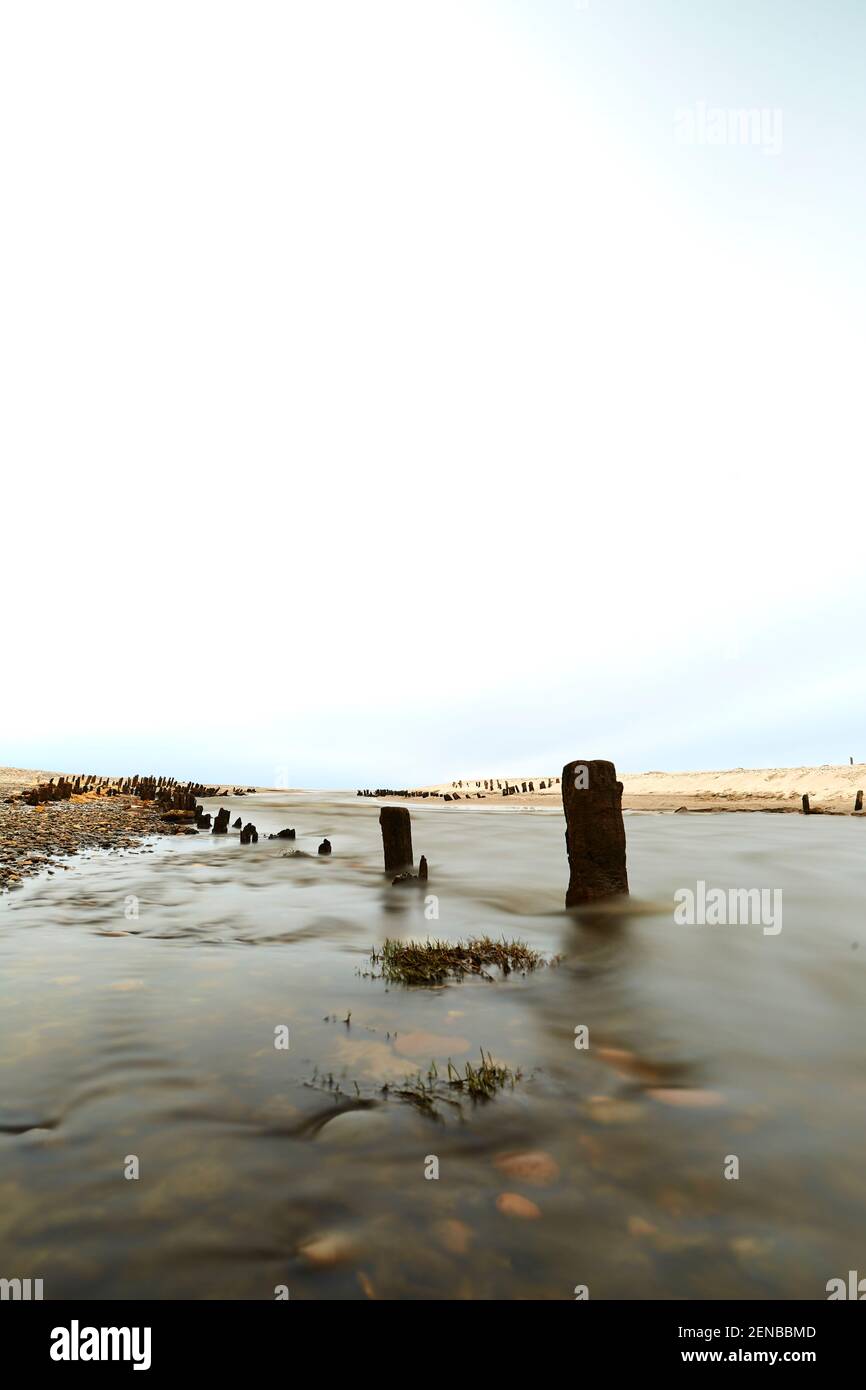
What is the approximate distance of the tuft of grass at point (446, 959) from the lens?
257 inches

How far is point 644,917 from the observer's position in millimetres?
9117

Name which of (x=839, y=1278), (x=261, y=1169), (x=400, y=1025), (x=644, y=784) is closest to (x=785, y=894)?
(x=400, y=1025)

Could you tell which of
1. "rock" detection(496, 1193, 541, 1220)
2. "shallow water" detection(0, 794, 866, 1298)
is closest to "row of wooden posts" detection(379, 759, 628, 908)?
"shallow water" detection(0, 794, 866, 1298)

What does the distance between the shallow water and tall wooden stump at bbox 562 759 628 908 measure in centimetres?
88

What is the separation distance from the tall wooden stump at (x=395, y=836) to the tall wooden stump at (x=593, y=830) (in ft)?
16.0

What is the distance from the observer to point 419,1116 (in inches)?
149

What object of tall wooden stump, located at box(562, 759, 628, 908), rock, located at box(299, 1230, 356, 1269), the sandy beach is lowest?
the sandy beach

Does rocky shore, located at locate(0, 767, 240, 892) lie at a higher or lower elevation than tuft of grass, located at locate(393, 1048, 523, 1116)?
lower

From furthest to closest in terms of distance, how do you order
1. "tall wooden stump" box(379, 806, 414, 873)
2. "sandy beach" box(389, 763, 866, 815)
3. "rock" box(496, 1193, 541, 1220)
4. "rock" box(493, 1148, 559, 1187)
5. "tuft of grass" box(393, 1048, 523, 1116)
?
"sandy beach" box(389, 763, 866, 815)
"tall wooden stump" box(379, 806, 414, 873)
"tuft of grass" box(393, 1048, 523, 1116)
"rock" box(493, 1148, 559, 1187)
"rock" box(496, 1193, 541, 1220)

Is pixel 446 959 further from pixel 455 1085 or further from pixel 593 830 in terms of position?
pixel 593 830

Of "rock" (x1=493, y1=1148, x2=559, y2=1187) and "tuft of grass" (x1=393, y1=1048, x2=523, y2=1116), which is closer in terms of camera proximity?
"rock" (x1=493, y1=1148, x2=559, y2=1187)

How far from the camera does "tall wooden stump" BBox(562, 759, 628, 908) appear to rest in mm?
9102
